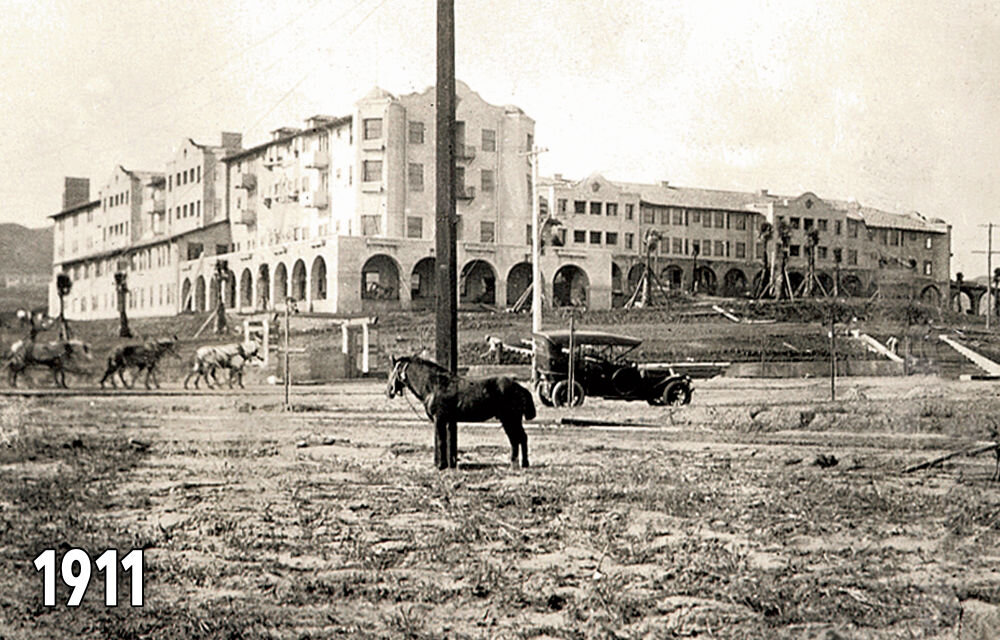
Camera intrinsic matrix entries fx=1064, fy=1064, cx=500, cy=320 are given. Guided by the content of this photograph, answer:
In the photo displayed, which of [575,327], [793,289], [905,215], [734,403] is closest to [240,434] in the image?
[575,327]

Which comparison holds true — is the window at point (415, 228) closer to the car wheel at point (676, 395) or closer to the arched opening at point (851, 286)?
the car wheel at point (676, 395)

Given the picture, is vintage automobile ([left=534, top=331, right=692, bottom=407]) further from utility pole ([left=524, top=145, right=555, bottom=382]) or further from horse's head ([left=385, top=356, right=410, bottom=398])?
horse's head ([left=385, top=356, right=410, bottom=398])

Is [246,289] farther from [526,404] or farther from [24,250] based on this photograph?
[526,404]

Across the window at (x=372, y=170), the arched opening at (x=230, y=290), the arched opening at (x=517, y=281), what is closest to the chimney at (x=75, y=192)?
the arched opening at (x=230, y=290)

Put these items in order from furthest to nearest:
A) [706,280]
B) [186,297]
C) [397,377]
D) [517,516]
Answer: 1. [186,297]
2. [706,280]
3. [397,377]
4. [517,516]

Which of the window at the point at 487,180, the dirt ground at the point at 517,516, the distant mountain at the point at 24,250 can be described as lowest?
the dirt ground at the point at 517,516

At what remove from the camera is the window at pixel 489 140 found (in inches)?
217

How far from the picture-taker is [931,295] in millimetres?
5863

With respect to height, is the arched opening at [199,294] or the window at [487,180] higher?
the window at [487,180]

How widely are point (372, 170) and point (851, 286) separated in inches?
105

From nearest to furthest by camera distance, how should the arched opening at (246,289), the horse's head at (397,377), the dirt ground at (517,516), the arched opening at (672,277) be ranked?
the dirt ground at (517,516)
the horse's head at (397,377)
the arched opening at (672,277)
the arched opening at (246,289)

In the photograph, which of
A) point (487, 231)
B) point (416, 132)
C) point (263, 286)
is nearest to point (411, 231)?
point (487, 231)

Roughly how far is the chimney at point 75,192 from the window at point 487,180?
217cm

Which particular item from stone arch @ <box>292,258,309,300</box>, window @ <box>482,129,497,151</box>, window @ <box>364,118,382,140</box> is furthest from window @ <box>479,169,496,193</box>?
stone arch @ <box>292,258,309,300</box>
